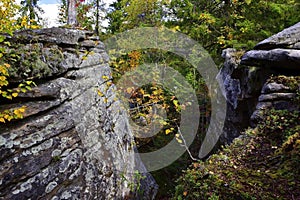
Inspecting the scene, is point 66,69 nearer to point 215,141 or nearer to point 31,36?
point 31,36

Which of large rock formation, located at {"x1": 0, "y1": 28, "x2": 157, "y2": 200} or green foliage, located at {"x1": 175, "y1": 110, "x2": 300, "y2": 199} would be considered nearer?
large rock formation, located at {"x1": 0, "y1": 28, "x2": 157, "y2": 200}

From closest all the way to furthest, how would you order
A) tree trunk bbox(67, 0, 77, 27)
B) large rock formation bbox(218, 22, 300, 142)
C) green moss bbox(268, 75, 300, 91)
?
large rock formation bbox(218, 22, 300, 142)
green moss bbox(268, 75, 300, 91)
tree trunk bbox(67, 0, 77, 27)

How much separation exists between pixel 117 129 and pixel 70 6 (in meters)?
4.83

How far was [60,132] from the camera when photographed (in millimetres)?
4039

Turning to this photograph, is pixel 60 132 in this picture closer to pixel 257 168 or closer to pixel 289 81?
pixel 257 168

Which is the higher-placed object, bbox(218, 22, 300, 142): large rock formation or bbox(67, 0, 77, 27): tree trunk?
bbox(67, 0, 77, 27): tree trunk

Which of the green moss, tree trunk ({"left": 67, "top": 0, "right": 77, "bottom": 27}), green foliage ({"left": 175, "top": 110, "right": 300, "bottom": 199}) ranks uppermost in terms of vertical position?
tree trunk ({"left": 67, "top": 0, "right": 77, "bottom": 27})

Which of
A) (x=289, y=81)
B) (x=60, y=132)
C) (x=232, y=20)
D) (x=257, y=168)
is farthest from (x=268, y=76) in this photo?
(x=60, y=132)

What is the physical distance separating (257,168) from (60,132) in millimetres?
4430

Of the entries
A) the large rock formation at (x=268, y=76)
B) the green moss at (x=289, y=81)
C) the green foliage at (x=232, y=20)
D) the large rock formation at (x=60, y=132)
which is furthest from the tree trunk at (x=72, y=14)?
the green moss at (x=289, y=81)

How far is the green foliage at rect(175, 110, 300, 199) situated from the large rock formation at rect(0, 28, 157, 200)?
1753 millimetres

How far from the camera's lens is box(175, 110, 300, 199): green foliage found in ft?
14.4

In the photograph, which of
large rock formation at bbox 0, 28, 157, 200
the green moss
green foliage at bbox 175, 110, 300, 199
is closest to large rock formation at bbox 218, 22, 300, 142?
the green moss

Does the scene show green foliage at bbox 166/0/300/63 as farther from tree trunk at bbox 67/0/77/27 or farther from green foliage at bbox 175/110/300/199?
tree trunk at bbox 67/0/77/27
